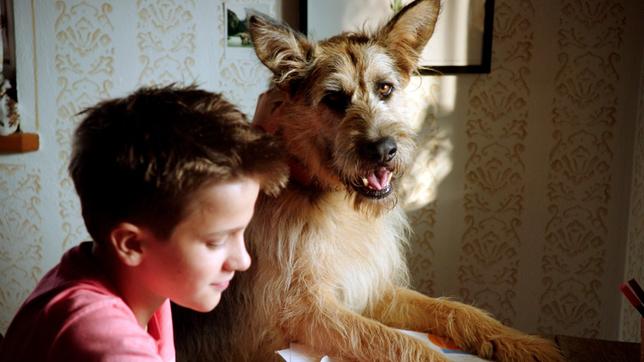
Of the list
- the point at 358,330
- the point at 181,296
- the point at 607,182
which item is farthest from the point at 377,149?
the point at 607,182

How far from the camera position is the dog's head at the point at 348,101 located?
1.18 metres

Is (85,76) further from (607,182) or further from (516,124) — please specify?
(607,182)

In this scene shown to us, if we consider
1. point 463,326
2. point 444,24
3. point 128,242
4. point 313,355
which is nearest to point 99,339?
point 128,242

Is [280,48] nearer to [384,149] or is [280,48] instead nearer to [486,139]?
[384,149]

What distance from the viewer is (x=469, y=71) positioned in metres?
1.80

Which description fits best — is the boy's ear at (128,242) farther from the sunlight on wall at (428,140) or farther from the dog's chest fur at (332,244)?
the sunlight on wall at (428,140)

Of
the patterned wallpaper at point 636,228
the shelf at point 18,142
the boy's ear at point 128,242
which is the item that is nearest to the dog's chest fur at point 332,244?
the boy's ear at point 128,242

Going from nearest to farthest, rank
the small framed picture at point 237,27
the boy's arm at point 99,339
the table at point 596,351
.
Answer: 1. the boy's arm at point 99,339
2. the table at point 596,351
3. the small framed picture at point 237,27

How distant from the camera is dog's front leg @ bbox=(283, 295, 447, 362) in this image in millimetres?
1138

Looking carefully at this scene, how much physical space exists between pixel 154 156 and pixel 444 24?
140cm

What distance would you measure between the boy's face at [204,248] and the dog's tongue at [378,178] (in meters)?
0.48

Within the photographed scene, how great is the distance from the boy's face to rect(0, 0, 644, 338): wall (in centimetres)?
124

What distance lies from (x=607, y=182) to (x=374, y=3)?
3.49ft

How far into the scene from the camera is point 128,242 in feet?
2.32
